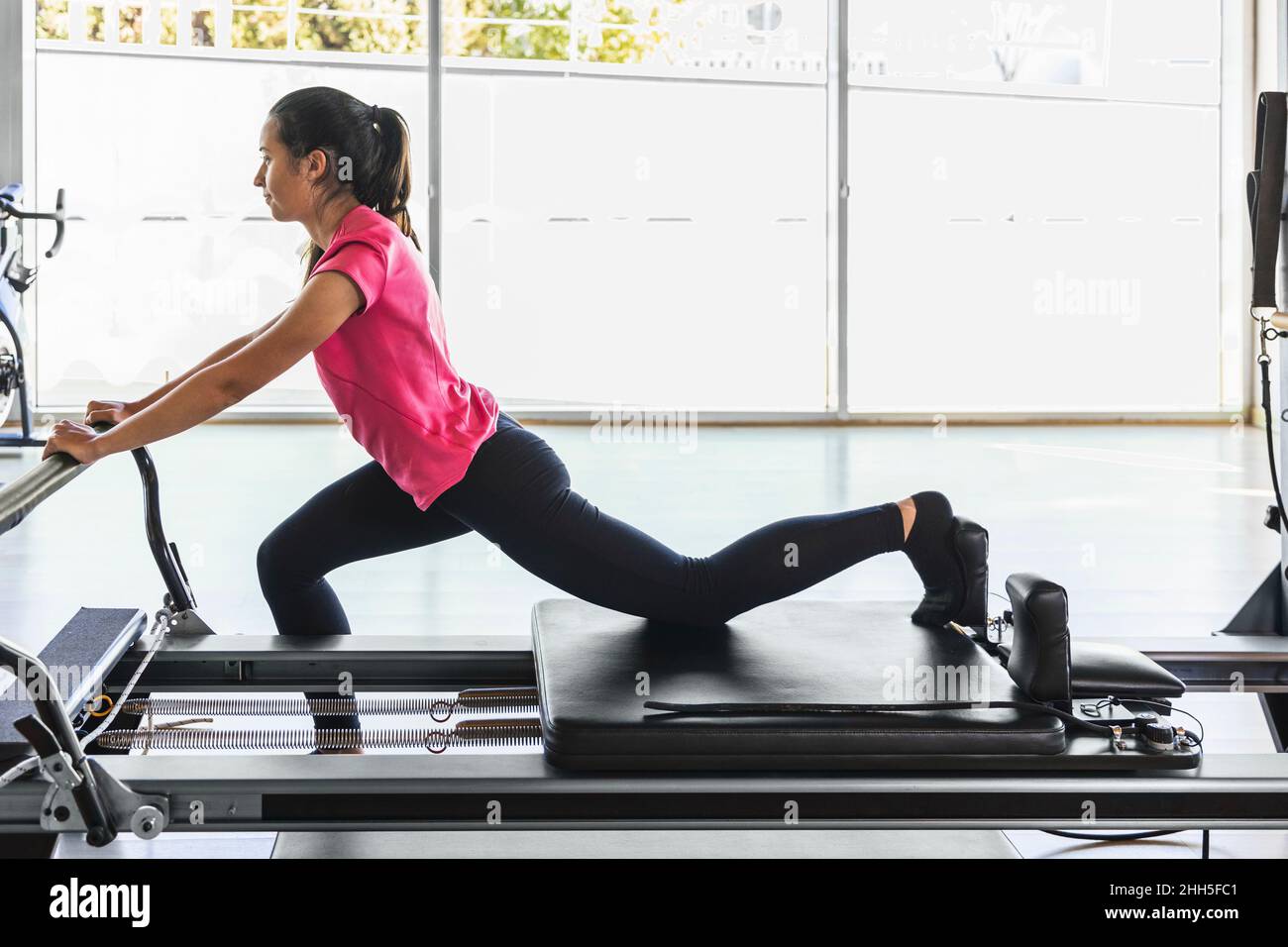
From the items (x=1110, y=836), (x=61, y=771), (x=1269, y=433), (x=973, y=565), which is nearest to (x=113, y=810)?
(x=61, y=771)

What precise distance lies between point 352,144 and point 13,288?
4569 mm

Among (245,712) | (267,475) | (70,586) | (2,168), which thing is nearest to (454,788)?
(245,712)

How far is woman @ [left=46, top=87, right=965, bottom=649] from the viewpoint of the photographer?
1.85m

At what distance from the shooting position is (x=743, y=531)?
4.42 metres

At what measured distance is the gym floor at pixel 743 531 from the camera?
210cm

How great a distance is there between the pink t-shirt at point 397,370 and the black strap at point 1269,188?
1.24 m

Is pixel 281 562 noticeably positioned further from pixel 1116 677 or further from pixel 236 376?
pixel 1116 677

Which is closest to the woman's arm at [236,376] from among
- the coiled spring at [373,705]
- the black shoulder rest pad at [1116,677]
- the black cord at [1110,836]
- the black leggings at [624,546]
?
the black leggings at [624,546]

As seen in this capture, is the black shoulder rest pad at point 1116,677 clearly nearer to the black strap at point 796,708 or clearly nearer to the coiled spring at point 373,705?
the black strap at point 796,708

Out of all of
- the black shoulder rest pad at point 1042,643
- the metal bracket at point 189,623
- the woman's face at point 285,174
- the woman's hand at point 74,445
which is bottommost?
the metal bracket at point 189,623

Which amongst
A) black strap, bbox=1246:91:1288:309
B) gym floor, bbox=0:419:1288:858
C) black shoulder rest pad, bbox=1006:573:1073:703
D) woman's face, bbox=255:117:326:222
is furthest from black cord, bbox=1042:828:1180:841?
woman's face, bbox=255:117:326:222

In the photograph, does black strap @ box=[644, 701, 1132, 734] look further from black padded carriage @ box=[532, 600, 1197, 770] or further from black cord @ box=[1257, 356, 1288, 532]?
black cord @ box=[1257, 356, 1288, 532]

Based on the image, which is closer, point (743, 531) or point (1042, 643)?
point (1042, 643)

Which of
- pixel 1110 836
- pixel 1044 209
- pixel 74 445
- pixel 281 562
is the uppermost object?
pixel 1044 209
